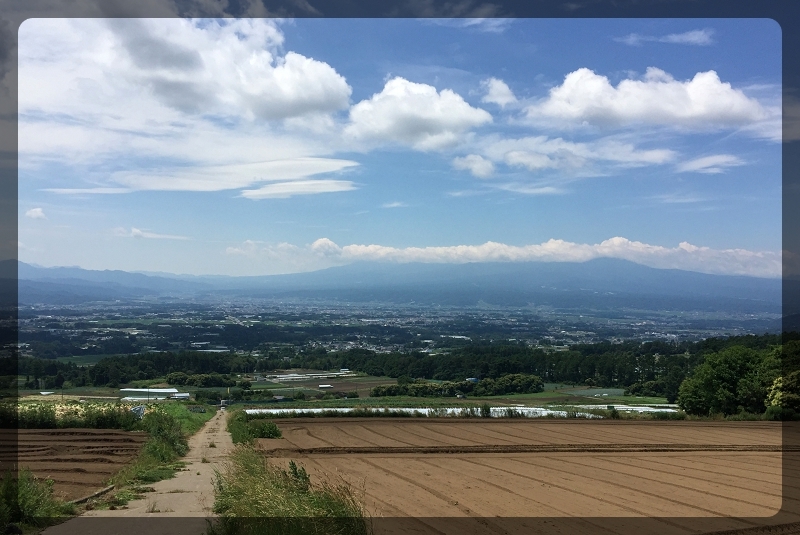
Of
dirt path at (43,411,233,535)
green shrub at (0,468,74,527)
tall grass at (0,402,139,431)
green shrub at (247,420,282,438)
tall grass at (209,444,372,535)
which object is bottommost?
green shrub at (247,420,282,438)

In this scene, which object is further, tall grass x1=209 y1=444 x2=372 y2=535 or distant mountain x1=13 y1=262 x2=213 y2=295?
distant mountain x1=13 y1=262 x2=213 y2=295

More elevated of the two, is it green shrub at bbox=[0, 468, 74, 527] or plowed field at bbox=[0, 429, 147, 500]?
green shrub at bbox=[0, 468, 74, 527]

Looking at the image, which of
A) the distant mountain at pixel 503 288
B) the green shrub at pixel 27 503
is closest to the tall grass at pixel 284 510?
the green shrub at pixel 27 503

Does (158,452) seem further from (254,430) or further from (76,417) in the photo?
(76,417)

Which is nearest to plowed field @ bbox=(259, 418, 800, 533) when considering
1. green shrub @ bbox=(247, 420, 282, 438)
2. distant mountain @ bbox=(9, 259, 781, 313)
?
green shrub @ bbox=(247, 420, 282, 438)

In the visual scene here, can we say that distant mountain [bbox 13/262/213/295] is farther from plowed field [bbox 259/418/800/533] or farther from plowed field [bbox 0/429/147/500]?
plowed field [bbox 259/418/800/533]

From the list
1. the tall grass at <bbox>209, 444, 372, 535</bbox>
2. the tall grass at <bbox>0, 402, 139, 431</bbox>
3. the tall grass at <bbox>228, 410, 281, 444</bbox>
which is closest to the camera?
the tall grass at <bbox>209, 444, 372, 535</bbox>

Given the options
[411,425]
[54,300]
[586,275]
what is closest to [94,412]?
[411,425]
